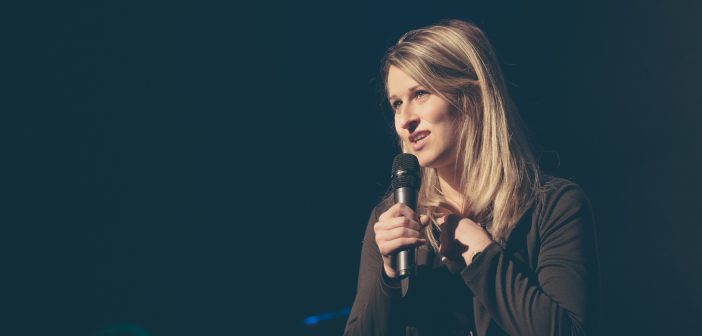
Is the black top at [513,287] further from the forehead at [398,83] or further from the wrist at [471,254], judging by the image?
the forehead at [398,83]

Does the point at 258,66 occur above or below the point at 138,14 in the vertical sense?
below

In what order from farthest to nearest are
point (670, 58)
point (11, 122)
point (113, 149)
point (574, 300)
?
point (670, 58)
point (113, 149)
point (11, 122)
point (574, 300)

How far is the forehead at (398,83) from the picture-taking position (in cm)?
176

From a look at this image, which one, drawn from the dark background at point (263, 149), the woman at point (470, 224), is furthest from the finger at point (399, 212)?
the dark background at point (263, 149)

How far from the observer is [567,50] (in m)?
3.13

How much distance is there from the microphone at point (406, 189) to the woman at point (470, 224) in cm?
3

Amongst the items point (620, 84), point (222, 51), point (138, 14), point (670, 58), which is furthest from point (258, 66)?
point (670, 58)

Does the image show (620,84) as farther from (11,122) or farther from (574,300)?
(11,122)

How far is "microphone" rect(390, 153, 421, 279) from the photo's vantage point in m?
1.38

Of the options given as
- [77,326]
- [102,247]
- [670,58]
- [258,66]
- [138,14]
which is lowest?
[77,326]

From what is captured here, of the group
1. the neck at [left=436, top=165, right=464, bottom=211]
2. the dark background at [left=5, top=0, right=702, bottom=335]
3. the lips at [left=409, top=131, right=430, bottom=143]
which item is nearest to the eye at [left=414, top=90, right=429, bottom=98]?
the lips at [left=409, top=131, right=430, bottom=143]

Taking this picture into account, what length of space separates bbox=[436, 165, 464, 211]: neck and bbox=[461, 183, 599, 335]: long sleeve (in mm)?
313

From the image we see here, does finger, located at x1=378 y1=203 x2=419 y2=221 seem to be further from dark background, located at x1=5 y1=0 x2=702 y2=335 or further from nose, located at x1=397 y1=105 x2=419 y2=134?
dark background, located at x1=5 y1=0 x2=702 y2=335

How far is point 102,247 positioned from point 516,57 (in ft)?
7.11
